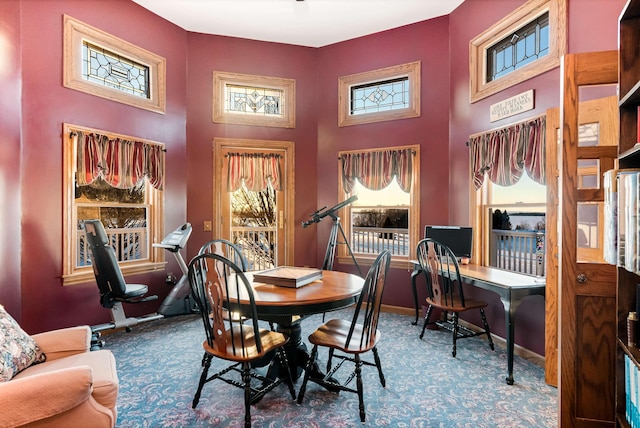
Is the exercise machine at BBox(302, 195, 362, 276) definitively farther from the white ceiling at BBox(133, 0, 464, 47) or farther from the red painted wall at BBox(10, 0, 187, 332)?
the red painted wall at BBox(10, 0, 187, 332)

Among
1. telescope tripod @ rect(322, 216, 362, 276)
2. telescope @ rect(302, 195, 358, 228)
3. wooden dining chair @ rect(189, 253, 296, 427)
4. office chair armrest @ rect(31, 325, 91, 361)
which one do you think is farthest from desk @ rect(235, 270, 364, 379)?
telescope @ rect(302, 195, 358, 228)

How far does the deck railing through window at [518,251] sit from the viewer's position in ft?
10.7

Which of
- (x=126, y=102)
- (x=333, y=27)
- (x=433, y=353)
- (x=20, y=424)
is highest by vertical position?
(x=333, y=27)

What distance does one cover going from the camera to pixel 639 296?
4.48 ft

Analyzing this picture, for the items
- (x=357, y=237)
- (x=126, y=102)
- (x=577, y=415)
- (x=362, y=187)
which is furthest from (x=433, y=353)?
(x=126, y=102)

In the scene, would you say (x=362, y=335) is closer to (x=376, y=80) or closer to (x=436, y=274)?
(x=436, y=274)

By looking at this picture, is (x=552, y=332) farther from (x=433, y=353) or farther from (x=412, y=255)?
(x=412, y=255)

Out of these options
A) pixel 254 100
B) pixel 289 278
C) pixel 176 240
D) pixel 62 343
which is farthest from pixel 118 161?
pixel 289 278

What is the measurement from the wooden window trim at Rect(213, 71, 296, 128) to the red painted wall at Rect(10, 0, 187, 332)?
3.43 feet

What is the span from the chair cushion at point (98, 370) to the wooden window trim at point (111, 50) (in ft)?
9.14

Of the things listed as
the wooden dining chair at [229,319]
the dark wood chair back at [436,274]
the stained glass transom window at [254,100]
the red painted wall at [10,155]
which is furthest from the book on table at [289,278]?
the stained glass transom window at [254,100]

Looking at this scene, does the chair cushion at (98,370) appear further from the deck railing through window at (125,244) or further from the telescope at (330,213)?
the telescope at (330,213)

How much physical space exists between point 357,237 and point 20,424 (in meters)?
3.92

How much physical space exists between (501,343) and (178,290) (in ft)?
11.5
